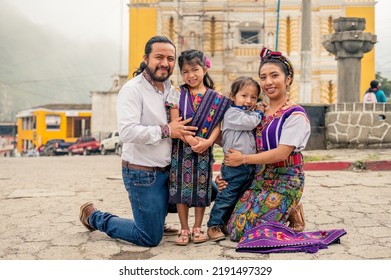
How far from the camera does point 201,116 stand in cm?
331

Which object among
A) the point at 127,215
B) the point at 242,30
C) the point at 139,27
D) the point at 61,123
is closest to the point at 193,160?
the point at 127,215

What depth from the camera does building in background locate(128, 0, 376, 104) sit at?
25.4m

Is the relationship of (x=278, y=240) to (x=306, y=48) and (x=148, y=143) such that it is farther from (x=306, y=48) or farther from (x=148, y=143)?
(x=306, y=48)

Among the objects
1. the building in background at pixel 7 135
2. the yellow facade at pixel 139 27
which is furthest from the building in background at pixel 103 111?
the building in background at pixel 7 135

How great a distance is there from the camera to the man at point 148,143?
3.21 meters

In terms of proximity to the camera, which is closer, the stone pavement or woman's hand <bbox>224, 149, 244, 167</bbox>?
the stone pavement

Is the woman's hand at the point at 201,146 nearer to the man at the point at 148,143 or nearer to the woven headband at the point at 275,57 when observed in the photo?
the man at the point at 148,143

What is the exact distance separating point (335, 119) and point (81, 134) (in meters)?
29.5

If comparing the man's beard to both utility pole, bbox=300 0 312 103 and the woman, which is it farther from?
utility pole, bbox=300 0 312 103

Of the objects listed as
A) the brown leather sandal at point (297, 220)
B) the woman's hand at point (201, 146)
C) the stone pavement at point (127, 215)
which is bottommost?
the stone pavement at point (127, 215)

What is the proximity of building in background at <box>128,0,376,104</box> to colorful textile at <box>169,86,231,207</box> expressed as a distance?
72.4 feet

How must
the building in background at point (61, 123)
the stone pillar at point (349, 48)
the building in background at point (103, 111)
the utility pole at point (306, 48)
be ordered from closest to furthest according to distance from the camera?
the stone pillar at point (349, 48) < the utility pole at point (306, 48) < the building in background at point (103, 111) < the building in background at point (61, 123)

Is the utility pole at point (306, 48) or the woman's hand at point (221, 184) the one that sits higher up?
the utility pole at point (306, 48)

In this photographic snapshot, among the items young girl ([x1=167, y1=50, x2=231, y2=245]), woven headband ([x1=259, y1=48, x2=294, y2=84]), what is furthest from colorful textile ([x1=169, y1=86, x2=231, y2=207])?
woven headband ([x1=259, y1=48, x2=294, y2=84])
